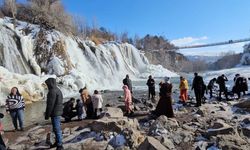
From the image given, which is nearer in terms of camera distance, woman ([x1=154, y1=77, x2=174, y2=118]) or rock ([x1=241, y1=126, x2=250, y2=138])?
rock ([x1=241, y1=126, x2=250, y2=138])

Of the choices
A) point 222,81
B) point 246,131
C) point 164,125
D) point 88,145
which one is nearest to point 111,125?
point 88,145

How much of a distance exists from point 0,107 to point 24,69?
382 inches

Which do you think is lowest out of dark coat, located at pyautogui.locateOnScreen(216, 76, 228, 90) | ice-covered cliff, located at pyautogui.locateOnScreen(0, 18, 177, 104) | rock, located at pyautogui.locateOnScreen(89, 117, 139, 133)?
rock, located at pyautogui.locateOnScreen(89, 117, 139, 133)

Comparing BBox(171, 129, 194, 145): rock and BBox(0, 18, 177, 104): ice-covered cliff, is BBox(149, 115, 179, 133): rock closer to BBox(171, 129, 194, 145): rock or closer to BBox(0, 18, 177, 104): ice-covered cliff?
BBox(171, 129, 194, 145): rock

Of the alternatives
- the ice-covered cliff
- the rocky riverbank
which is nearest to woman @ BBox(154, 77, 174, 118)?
the rocky riverbank

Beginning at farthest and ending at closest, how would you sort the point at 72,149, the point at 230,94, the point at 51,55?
the point at 51,55
the point at 230,94
the point at 72,149

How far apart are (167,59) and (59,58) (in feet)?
263

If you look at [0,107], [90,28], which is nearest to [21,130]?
[0,107]

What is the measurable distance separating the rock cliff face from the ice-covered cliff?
41015 mm

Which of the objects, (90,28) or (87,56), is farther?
(90,28)

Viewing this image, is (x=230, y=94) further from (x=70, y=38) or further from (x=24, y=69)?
(x=70, y=38)

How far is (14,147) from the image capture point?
11.0 meters

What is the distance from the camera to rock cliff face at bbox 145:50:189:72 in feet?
331

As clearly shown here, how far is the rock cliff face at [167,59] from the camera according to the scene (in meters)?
101
